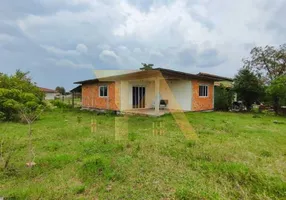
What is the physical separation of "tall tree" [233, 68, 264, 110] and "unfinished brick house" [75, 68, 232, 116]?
85.7 inches

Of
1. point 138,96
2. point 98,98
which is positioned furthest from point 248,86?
point 98,98

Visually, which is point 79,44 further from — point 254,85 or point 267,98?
point 267,98

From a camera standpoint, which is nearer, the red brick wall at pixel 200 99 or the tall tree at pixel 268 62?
the red brick wall at pixel 200 99

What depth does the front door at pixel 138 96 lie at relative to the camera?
49.4 feet

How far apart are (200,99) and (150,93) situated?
12.5 ft

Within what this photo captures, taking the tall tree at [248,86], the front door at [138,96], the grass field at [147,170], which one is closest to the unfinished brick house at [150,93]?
the front door at [138,96]

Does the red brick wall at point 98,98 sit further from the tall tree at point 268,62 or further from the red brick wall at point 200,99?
the tall tree at point 268,62

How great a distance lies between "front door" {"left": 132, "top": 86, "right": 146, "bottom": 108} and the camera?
1505 centimetres

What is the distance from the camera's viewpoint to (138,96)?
50.3ft

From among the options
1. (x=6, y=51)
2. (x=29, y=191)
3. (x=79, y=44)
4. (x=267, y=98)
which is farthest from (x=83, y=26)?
(x=267, y=98)

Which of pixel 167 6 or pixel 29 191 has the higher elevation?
pixel 167 6

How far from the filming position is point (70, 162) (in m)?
4.50

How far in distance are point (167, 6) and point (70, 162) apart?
36.7 ft

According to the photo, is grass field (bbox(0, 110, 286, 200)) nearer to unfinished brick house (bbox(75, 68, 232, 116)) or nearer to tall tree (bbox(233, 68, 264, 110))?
unfinished brick house (bbox(75, 68, 232, 116))
